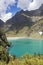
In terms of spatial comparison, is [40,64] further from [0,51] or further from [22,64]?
[0,51]

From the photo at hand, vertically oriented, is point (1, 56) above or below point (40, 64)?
below

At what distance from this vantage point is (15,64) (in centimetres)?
1572

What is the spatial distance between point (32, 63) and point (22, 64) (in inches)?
32.9

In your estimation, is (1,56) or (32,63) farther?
(1,56)

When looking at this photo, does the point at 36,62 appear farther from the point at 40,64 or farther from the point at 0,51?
the point at 0,51

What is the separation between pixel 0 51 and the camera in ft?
163

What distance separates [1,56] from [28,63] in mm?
32070

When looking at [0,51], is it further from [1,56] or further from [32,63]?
[32,63]

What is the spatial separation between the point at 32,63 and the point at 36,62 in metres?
0.59

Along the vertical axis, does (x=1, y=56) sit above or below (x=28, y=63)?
below

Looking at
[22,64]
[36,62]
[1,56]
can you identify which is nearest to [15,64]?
[22,64]

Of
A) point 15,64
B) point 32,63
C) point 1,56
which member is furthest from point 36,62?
point 1,56

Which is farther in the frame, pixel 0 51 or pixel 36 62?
pixel 0 51

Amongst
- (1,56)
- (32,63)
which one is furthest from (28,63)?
(1,56)
